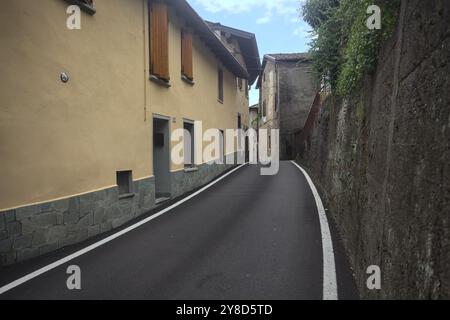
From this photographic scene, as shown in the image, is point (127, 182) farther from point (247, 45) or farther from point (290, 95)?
point (290, 95)

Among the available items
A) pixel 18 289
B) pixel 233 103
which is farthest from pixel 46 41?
pixel 233 103

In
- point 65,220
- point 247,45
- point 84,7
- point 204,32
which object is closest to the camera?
point 65,220

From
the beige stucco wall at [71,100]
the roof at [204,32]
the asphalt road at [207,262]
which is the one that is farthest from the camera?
the roof at [204,32]

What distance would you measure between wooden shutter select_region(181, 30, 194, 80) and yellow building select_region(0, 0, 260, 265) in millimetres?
194

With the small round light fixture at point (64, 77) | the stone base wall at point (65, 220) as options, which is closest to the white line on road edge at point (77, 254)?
the stone base wall at point (65, 220)

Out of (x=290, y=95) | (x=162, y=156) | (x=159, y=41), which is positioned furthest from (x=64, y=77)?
(x=290, y=95)

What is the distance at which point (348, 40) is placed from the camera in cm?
638

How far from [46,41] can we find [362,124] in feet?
16.2

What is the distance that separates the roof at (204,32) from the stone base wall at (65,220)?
5266 mm

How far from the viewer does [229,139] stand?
19438 mm

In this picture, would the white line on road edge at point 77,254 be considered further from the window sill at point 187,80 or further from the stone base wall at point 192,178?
the window sill at point 187,80

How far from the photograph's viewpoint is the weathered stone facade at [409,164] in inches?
86.5

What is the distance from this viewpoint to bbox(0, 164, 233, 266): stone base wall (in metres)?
5.17

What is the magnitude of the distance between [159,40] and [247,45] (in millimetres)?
15674
